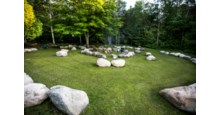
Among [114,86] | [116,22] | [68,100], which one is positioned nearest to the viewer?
[68,100]

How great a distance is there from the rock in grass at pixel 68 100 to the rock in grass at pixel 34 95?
9cm

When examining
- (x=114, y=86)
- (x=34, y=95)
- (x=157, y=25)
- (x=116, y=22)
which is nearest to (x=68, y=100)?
(x=34, y=95)

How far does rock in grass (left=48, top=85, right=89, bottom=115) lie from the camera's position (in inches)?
39.8

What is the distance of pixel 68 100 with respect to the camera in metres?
1.03

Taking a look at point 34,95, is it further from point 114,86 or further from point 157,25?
point 157,25

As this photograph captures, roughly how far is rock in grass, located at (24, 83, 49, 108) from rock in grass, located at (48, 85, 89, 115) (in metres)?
0.09

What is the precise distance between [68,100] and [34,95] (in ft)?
1.09

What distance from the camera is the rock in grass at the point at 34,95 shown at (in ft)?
3.60

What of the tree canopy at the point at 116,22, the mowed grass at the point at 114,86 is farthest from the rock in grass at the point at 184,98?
the tree canopy at the point at 116,22

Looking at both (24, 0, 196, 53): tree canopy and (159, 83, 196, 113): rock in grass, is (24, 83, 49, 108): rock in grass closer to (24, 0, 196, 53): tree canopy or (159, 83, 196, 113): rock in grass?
(159, 83, 196, 113): rock in grass

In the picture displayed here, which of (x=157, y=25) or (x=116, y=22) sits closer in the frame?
(x=116, y=22)
